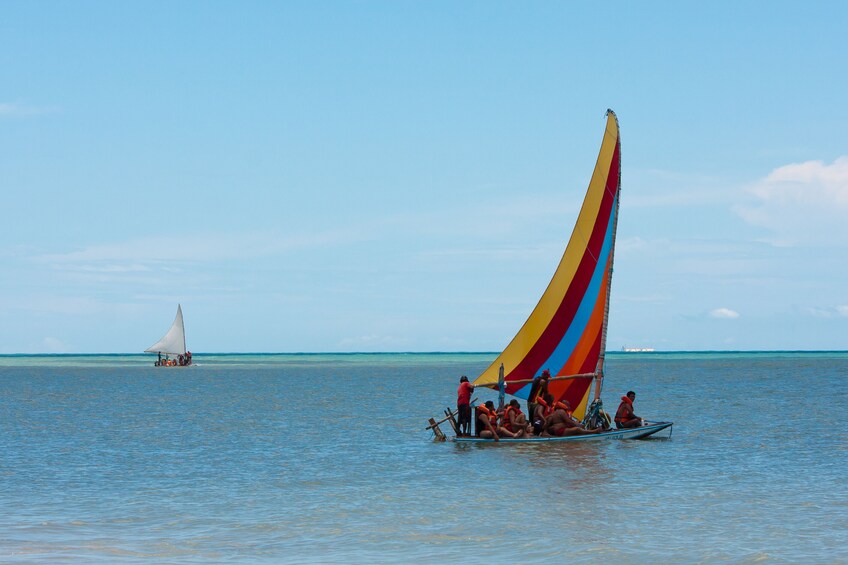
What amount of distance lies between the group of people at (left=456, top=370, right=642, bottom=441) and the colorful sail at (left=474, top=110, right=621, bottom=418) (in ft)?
2.73

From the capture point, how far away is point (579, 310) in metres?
34.4

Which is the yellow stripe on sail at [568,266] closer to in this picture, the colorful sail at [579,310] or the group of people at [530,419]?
the colorful sail at [579,310]

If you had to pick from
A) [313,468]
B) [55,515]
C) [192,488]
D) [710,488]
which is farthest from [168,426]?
[710,488]

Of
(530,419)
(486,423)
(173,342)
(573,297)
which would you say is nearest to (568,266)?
(573,297)

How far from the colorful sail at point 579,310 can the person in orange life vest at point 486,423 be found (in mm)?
1445

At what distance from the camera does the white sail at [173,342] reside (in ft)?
500

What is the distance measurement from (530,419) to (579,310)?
3888 millimetres

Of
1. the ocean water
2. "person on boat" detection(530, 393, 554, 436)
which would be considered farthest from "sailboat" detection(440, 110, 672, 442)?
the ocean water

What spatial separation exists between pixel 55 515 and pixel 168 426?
25.2 m

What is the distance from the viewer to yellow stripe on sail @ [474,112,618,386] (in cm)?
3403

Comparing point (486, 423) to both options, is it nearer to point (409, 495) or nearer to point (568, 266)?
point (568, 266)

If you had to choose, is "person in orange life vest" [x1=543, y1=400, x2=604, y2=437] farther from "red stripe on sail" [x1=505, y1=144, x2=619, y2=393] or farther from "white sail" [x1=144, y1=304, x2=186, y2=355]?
"white sail" [x1=144, y1=304, x2=186, y2=355]

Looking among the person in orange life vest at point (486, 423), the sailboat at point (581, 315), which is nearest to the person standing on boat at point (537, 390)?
the sailboat at point (581, 315)

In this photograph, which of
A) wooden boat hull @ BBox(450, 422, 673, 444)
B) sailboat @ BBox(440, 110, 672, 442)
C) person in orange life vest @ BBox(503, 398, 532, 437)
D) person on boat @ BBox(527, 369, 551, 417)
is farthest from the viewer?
sailboat @ BBox(440, 110, 672, 442)
